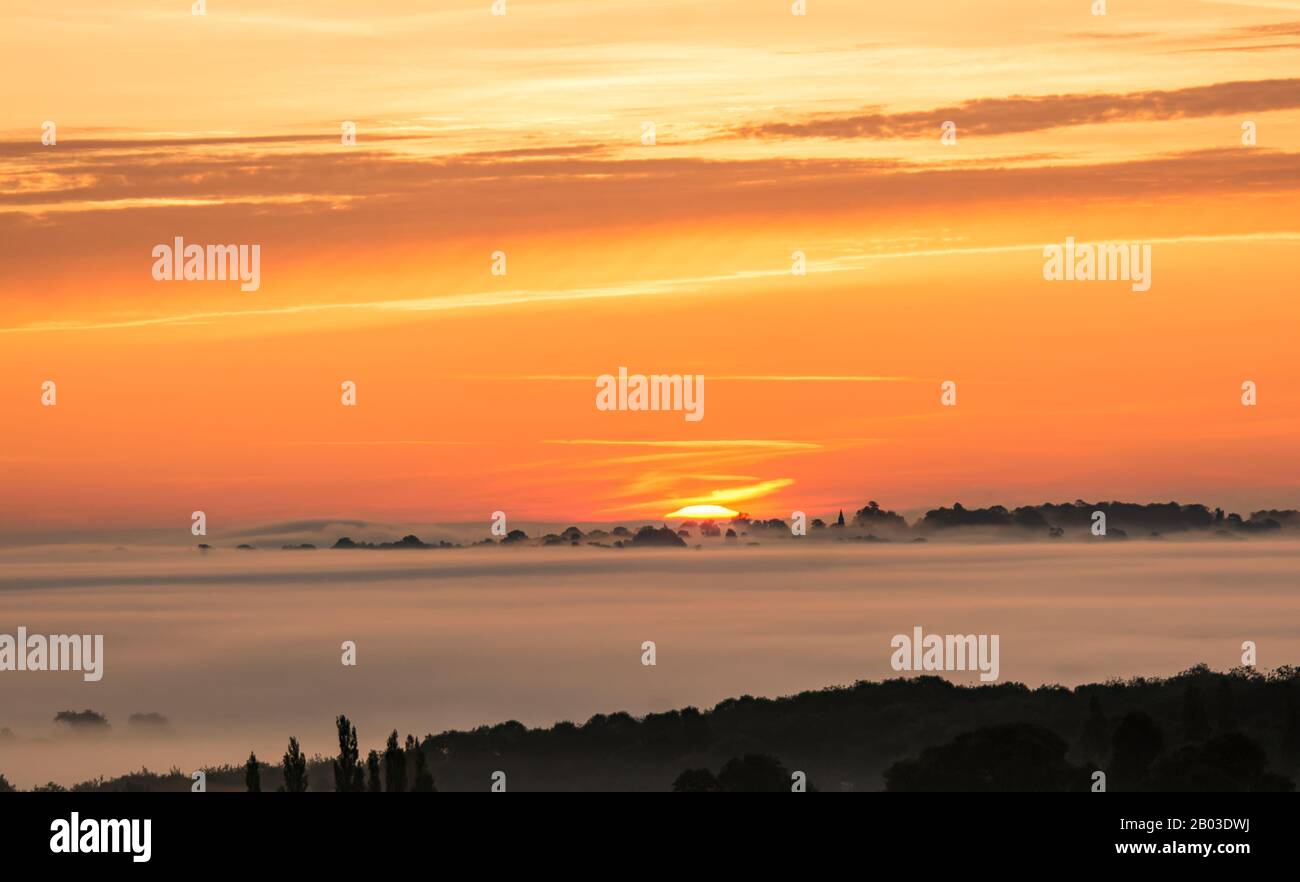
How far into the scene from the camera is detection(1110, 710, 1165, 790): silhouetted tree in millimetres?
87875

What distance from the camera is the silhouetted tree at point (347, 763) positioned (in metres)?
72.2

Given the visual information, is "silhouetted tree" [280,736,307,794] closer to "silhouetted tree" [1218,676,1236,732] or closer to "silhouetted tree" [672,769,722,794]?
Result: "silhouetted tree" [672,769,722,794]

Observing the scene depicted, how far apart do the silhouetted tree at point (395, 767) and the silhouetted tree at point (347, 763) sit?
1313mm

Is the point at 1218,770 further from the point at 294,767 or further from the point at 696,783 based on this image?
the point at 294,767

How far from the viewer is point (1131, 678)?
5241 inches

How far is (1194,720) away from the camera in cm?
10825

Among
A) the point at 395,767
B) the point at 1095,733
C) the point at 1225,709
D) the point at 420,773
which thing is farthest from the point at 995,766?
the point at 1225,709

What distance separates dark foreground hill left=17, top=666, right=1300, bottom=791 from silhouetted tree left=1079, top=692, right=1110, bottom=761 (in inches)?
6.4

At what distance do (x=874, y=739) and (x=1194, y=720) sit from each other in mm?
27664

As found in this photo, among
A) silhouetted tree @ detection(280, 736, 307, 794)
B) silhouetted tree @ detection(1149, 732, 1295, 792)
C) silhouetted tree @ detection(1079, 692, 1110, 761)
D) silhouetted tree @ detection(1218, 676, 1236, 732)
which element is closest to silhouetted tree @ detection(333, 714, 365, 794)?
silhouetted tree @ detection(280, 736, 307, 794)

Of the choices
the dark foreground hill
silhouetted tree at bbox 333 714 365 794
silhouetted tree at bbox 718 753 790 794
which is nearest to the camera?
silhouetted tree at bbox 333 714 365 794

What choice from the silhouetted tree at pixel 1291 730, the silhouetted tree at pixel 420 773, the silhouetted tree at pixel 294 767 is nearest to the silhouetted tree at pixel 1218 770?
the silhouetted tree at pixel 1291 730

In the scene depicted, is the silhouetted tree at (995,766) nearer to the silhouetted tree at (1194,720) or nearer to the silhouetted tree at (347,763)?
the silhouetted tree at (1194,720)
